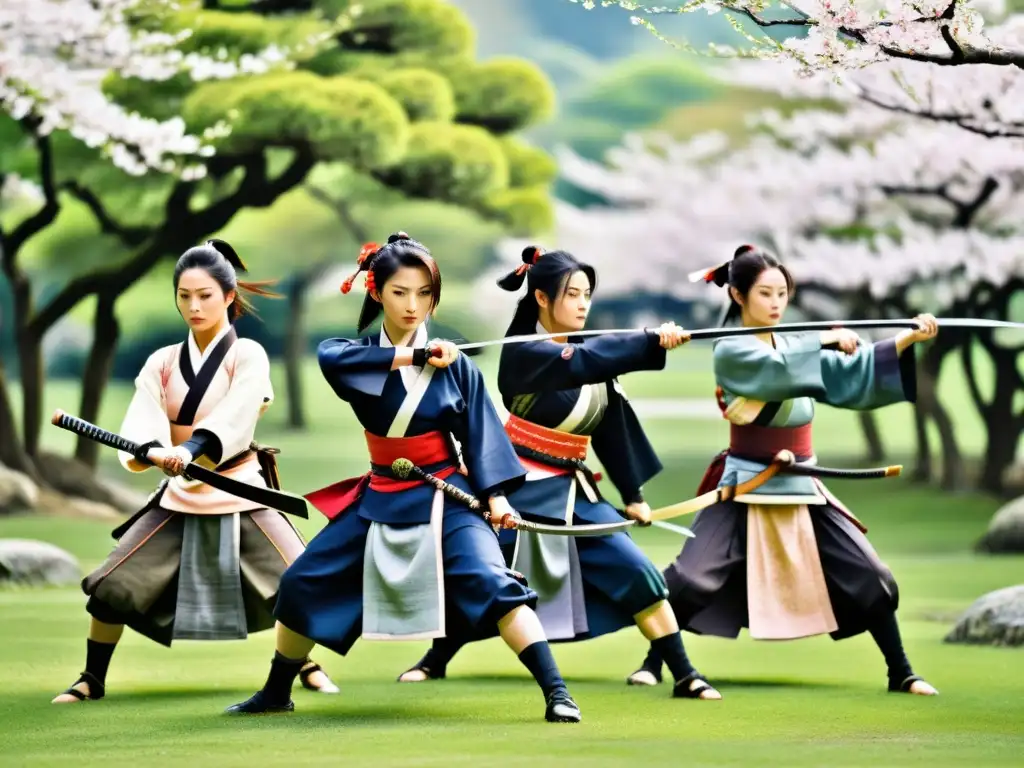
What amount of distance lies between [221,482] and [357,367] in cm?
54

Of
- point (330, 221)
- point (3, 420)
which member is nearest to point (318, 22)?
point (330, 221)

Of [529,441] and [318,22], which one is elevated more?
[318,22]

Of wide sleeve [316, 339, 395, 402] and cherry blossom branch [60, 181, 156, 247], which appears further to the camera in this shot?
cherry blossom branch [60, 181, 156, 247]

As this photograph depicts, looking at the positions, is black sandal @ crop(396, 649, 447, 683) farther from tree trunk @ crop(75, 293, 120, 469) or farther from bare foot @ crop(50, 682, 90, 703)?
tree trunk @ crop(75, 293, 120, 469)

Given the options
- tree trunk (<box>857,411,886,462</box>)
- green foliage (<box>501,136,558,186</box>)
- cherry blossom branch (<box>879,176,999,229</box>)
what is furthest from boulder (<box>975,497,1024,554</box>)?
green foliage (<box>501,136,558,186</box>)

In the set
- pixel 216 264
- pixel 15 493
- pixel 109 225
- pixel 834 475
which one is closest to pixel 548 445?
pixel 834 475

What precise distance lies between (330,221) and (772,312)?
8629 mm

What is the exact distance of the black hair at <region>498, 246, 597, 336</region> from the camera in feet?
17.3

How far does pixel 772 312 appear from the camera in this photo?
18.1 ft

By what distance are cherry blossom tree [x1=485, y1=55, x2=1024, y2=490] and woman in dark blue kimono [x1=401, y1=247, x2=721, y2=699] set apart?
25.4 ft

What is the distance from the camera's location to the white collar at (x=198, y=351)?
5.23 m

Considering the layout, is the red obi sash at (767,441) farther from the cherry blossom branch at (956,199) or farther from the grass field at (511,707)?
the cherry blossom branch at (956,199)

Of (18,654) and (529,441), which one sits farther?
(18,654)

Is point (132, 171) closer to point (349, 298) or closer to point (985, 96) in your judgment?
point (349, 298)
